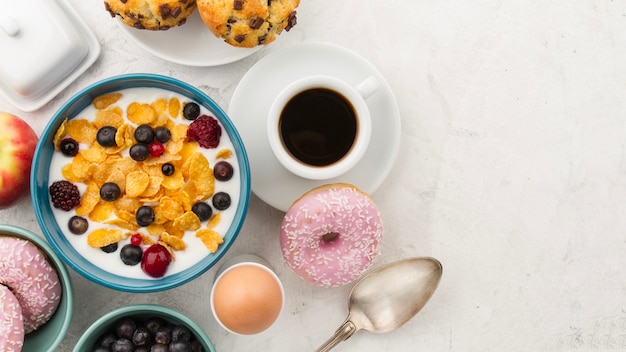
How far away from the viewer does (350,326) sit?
110 cm

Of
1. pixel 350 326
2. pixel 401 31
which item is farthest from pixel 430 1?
pixel 350 326

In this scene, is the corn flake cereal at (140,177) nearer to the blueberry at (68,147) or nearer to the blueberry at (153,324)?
the blueberry at (68,147)

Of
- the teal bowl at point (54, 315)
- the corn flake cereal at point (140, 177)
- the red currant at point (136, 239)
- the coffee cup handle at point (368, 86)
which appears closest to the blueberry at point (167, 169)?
the corn flake cereal at point (140, 177)

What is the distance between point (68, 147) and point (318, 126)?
0.40 m

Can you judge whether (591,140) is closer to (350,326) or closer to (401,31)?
(401,31)

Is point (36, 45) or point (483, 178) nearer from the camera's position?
point (36, 45)

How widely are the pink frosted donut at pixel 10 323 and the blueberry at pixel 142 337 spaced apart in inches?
6.5

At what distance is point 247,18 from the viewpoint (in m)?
0.93

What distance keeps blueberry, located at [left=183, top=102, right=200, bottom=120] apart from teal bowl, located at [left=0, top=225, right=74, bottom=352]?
0.97ft

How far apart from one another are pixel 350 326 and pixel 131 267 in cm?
39

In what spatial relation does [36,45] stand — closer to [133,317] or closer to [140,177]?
[140,177]

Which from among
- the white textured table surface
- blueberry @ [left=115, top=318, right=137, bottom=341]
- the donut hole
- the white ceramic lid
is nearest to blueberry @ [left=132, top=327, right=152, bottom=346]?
blueberry @ [left=115, top=318, right=137, bottom=341]

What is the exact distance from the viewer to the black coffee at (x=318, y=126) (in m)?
1.03

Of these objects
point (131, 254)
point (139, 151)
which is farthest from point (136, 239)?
point (139, 151)
